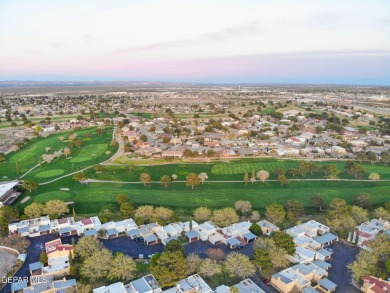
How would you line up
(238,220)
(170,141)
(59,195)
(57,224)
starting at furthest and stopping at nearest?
(170,141), (59,195), (238,220), (57,224)

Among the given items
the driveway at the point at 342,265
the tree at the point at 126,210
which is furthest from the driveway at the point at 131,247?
the driveway at the point at 342,265

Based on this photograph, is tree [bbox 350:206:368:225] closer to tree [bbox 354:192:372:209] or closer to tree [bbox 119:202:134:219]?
tree [bbox 354:192:372:209]

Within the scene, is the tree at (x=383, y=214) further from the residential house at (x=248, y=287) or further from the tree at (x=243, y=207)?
the residential house at (x=248, y=287)

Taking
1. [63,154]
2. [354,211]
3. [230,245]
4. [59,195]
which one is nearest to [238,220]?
[230,245]

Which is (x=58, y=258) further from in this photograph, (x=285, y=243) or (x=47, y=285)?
(x=285, y=243)

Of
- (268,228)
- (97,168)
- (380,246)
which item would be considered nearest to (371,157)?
(380,246)

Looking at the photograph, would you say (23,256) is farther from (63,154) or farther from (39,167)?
(63,154)

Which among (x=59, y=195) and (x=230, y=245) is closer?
(x=230, y=245)
